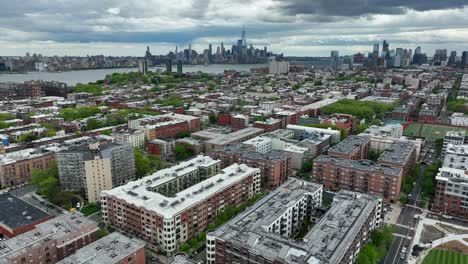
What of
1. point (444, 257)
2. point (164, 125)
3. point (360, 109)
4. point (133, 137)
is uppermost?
point (360, 109)

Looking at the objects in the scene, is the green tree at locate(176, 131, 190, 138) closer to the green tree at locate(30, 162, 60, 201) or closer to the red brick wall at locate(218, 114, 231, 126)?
the red brick wall at locate(218, 114, 231, 126)

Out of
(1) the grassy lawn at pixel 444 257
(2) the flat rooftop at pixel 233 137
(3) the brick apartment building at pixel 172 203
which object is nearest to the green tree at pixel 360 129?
(2) the flat rooftop at pixel 233 137

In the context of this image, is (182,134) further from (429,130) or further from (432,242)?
(429,130)

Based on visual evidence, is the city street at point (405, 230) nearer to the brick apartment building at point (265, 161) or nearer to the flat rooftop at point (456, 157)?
the flat rooftop at point (456, 157)

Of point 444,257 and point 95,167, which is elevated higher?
point 95,167

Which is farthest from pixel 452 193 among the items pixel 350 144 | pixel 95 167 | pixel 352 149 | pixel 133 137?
pixel 133 137

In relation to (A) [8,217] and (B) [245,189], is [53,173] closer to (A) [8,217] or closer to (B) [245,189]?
(A) [8,217]

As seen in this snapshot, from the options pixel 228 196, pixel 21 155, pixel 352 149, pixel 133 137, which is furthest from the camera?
pixel 133 137
